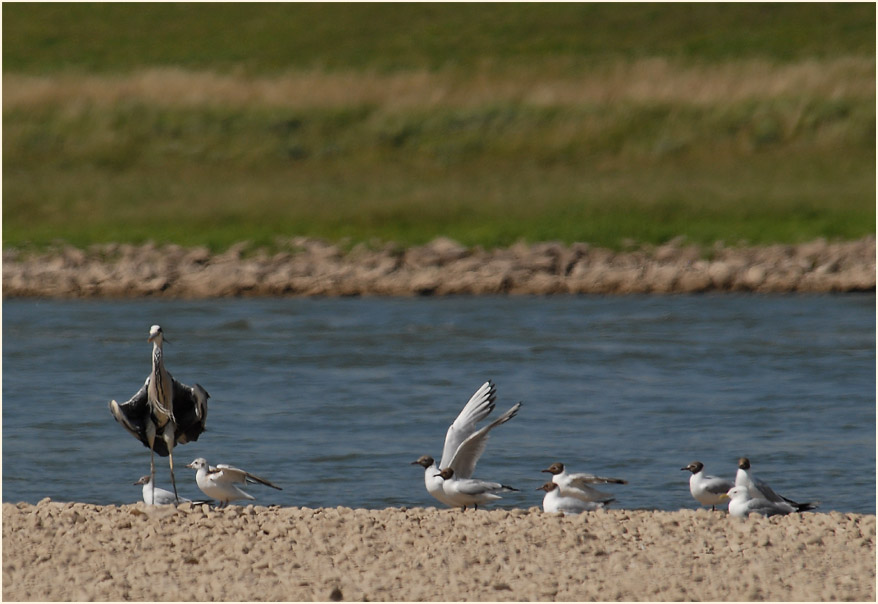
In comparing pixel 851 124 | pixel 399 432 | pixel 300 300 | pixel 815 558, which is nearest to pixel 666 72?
pixel 851 124

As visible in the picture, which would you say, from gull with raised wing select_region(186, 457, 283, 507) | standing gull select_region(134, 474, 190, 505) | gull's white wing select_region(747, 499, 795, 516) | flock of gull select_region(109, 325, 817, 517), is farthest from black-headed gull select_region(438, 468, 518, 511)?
standing gull select_region(134, 474, 190, 505)

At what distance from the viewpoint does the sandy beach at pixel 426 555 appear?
8.01m

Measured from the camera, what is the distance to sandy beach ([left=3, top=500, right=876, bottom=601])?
26.3ft

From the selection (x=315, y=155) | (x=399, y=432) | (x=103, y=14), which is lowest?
(x=399, y=432)

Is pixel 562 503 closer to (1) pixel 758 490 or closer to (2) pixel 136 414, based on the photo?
(1) pixel 758 490

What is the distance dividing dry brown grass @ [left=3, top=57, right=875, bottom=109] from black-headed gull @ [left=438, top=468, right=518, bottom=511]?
2059 cm

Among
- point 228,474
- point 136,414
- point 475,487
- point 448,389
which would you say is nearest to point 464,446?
point 475,487

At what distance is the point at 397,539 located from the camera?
902 centimetres

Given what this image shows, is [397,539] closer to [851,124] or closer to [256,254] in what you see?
[256,254]

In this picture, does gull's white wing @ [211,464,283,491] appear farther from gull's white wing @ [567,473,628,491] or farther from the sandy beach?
gull's white wing @ [567,473,628,491]

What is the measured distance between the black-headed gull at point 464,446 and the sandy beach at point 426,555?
10.9 inches

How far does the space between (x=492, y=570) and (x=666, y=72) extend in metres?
25.5

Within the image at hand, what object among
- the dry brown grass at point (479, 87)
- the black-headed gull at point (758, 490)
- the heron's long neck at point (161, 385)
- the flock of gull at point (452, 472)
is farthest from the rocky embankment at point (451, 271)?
the heron's long neck at point (161, 385)

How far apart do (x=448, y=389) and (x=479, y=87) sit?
1728 cm
